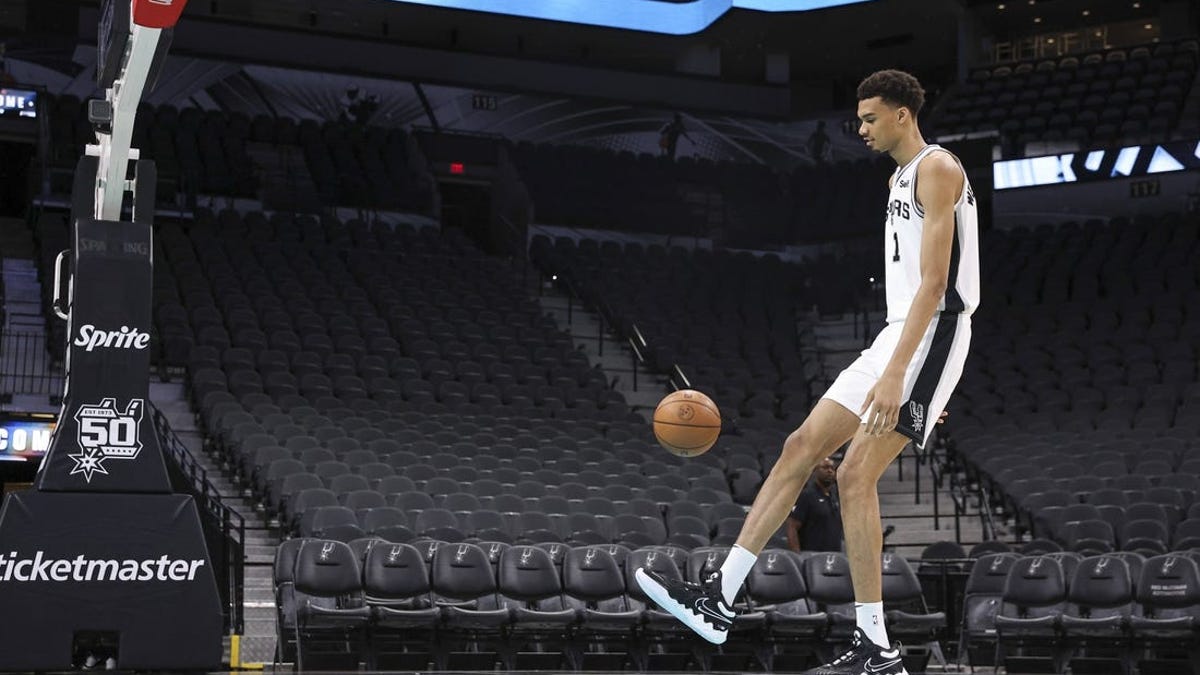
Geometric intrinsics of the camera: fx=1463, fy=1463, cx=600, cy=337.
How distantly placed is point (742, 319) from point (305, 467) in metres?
10.2

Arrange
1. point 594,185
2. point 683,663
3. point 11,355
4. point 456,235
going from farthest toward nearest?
point 594,185
point 456,235
point 11,355
point 683,663

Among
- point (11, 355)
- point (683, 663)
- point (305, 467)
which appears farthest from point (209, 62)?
point (683, 663)

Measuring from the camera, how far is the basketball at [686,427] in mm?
5953

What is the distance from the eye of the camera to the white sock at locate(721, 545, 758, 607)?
499cm

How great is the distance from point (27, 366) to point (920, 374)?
14392 mm

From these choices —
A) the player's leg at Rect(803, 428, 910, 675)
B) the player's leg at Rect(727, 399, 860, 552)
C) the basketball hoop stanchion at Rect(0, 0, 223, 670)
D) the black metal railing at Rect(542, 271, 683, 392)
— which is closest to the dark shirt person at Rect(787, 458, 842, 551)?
the basketball hoop stanchion at Rect(0, 0, 223, 670)

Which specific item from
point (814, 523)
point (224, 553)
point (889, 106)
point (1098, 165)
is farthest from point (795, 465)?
point (1098, 165)

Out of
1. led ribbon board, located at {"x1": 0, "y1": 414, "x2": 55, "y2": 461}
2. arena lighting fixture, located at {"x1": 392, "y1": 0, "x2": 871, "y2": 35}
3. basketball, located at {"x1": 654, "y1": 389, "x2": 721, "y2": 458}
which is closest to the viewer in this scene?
basketball, located at {"x1": 654, "y1": 389, "x2": 721, "y2": 458}

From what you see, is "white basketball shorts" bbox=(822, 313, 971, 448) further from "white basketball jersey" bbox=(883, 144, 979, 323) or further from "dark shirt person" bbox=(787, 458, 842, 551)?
"dark shirt person" bbox=(787, 458, 842, 551)

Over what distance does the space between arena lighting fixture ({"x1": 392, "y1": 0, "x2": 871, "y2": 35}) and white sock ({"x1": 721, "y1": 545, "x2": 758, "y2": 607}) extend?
21.5 metres

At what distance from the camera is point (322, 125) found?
25875mm

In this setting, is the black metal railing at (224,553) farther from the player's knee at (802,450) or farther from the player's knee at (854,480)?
the player's knee at (854,480)

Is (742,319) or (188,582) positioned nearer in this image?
(188,582)

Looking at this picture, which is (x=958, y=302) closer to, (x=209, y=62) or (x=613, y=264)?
(x=613, y=264)
